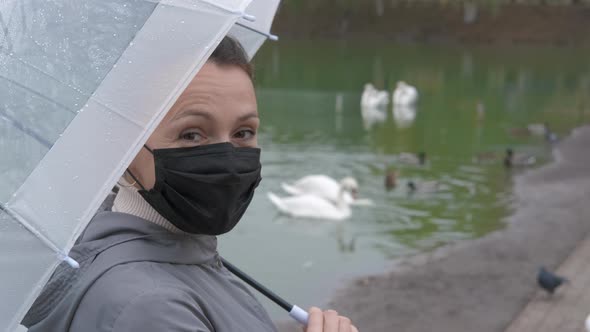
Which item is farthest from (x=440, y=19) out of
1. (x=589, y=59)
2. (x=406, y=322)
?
(x=406, y=322)

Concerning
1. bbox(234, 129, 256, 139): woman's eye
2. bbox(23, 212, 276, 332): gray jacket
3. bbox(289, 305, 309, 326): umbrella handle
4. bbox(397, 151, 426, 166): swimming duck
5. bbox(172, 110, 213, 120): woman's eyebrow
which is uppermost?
bbox(172, 110, 213, 120): woman's eyebrow

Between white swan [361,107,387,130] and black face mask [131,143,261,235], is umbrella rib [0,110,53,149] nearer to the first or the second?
black face mask [131,143,261,235]

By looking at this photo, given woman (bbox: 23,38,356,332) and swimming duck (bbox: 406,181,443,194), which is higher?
woman (bbox: 23,38,356,332)

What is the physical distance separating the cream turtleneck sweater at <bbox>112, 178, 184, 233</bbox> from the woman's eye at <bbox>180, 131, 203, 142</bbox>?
0.16m

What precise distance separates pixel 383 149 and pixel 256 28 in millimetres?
14031

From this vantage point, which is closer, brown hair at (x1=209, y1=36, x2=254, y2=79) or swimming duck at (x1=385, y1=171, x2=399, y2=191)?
brown hair at (x1=209, y1=36, x2=254, y2=79)

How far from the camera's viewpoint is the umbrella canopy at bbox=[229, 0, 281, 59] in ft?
8.24

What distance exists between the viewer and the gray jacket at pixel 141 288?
1.49 meters

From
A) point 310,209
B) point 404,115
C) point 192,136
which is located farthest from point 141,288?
point 404,115

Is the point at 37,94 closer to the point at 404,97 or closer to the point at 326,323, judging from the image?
the point at 326,323

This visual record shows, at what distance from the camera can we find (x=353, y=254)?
962 cm

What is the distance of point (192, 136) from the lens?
5.78 feet

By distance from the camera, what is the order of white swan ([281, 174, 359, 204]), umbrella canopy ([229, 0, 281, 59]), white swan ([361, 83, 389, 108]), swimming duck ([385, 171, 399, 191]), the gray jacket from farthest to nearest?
white swan ([361, 83, 389, 108]), swimming duck ([385, 171, 399, 191]), white swan ([281, 174, 359, 204]), umbrella canopy ([229, 0, 281, 59]), the gray jacket

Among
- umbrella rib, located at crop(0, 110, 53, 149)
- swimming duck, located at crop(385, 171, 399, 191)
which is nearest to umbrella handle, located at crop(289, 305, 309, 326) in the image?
umbrella rib, located at crop(0, 110, 53, 149)
